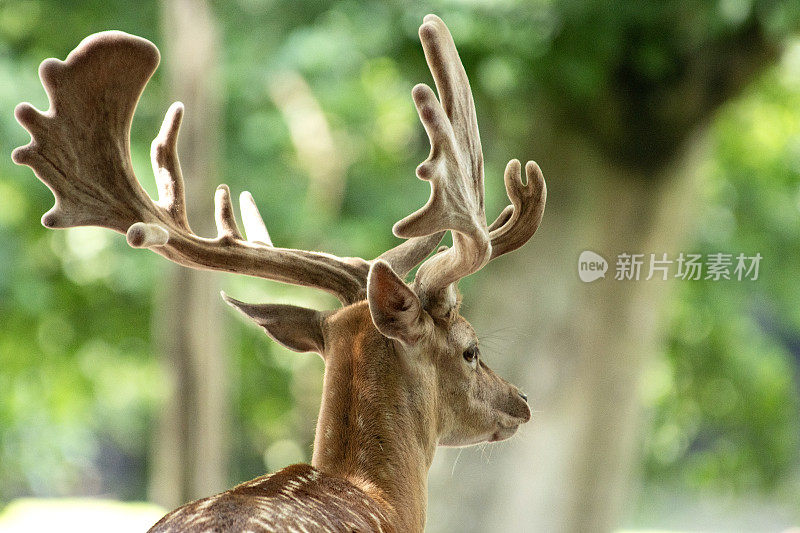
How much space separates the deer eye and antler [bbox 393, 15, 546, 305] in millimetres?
72

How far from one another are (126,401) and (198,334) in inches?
66.0

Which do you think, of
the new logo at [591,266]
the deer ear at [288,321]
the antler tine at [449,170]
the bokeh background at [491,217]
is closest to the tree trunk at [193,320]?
the bokeh background at [491,217]

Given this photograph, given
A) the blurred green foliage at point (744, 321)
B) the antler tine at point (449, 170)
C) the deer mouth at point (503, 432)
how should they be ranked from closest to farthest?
the antler tine at point (449, 170)
the deer mouth at point (503, 432)
the blurred green foliage at point (744, 321)

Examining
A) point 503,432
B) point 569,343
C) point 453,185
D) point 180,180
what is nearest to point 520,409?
point 503,432

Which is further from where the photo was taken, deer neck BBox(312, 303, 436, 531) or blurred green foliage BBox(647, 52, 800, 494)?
blurred green foliage BBox(647, 52, 800, 494)

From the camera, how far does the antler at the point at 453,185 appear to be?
91cm

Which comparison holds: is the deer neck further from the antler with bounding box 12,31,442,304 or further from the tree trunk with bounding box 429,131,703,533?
the tree trunk with bounding box 429,131,703,533

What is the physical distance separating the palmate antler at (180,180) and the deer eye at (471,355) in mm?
67

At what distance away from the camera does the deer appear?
92 centimetres

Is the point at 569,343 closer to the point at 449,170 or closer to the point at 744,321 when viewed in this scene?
the point at 744,321

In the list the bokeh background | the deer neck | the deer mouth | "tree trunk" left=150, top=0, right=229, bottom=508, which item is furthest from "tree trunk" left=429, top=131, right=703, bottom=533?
the deer neck

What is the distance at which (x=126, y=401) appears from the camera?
4715 millimetres

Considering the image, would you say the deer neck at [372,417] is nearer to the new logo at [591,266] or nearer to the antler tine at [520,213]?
the antler tine at [520,213]

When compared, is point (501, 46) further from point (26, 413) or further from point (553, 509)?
Answer: point (26, 413)
